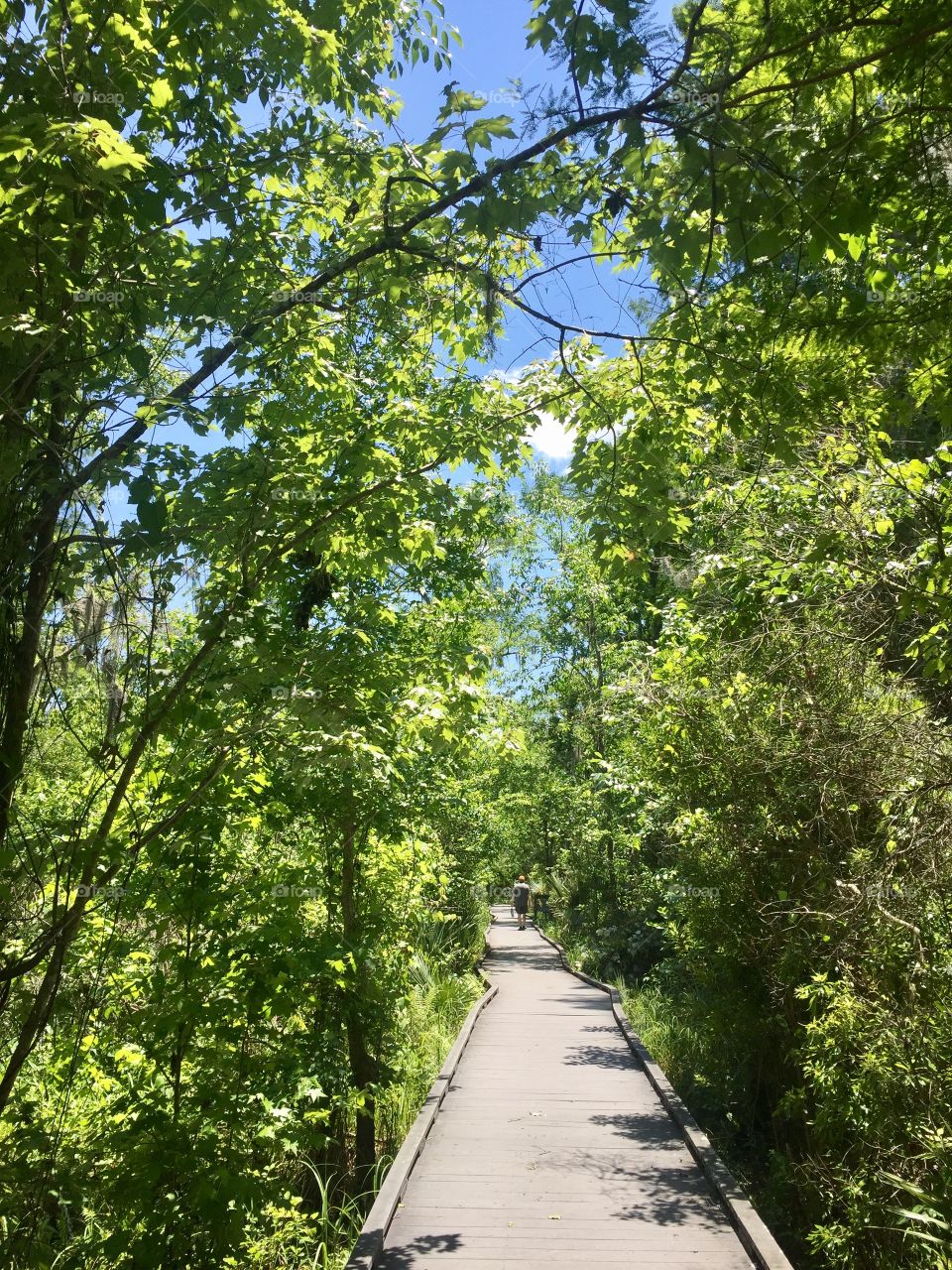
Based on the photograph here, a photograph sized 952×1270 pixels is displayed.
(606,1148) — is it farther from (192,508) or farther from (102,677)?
(192,508)

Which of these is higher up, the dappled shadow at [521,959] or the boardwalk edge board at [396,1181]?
the boardwalk edge board at [396,1181]

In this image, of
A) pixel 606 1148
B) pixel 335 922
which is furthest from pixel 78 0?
Answer: pixel 606 1148

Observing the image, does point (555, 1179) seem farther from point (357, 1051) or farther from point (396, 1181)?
point (357, 1051)

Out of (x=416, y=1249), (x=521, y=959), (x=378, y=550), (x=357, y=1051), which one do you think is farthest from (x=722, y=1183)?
(x=521, y=959)

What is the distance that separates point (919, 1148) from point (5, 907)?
4.27 meters

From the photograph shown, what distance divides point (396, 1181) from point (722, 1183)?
2.01 meters

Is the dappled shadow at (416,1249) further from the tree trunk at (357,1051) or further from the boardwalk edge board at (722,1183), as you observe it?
the tree trunk at (357,1051)

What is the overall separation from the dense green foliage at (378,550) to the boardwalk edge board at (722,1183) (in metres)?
0.29

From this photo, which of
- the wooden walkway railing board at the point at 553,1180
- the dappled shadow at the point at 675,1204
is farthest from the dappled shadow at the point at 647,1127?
the dappled shadow at the point at 675,1204

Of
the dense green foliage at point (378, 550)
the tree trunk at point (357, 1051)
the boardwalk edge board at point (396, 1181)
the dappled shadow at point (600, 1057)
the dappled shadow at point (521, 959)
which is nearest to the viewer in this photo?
the dense green foliage at point (378, 550)

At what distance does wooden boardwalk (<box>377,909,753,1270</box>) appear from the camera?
15.5ft

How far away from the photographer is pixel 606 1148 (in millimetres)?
6520

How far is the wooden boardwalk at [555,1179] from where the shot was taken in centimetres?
472

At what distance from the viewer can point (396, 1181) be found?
548 centimetres
